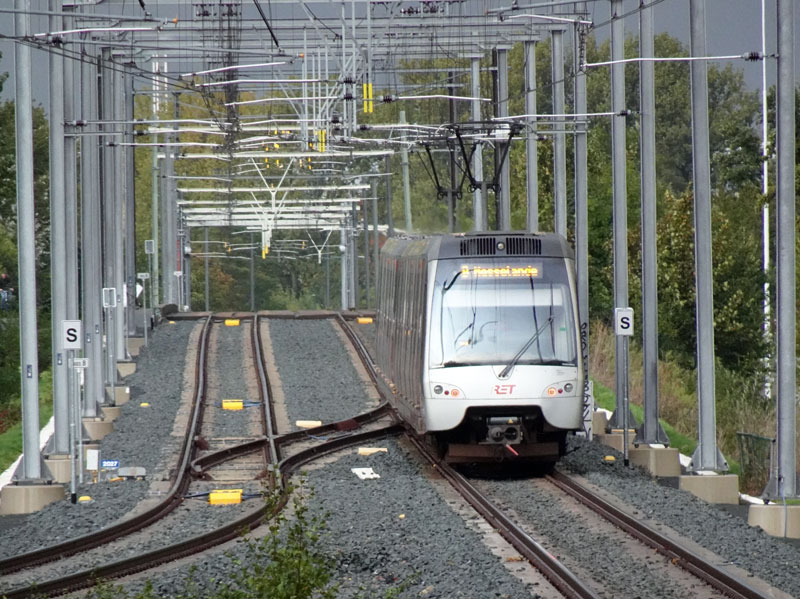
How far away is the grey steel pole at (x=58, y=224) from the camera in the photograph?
20.0 meters

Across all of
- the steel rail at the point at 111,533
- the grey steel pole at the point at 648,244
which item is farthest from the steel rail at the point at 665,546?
the steel rail at the point at 111,533

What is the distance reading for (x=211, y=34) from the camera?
2808 centimetres

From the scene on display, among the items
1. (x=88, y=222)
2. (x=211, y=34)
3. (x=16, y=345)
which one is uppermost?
(x=211, y=34)

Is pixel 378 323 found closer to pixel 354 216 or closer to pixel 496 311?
pixel 496 311

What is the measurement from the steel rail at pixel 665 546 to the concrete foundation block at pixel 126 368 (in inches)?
690

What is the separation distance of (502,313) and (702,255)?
2701 millimetres

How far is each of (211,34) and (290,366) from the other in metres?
9.71

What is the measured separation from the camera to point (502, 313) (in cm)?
1848

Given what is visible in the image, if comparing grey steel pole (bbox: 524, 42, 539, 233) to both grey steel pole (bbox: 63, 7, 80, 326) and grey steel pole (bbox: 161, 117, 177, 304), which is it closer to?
grey steel pole (bbox: 63, 7, 80, 326)

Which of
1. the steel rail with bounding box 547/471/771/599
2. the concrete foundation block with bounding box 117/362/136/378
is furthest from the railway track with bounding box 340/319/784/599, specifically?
the concrete foundation block with bounding box 117/362/136/378

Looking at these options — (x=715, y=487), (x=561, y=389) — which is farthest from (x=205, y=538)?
(x=715, y=487)

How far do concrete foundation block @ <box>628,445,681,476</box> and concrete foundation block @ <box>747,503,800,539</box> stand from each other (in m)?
4.77

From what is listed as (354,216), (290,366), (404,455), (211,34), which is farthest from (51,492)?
(354,216)

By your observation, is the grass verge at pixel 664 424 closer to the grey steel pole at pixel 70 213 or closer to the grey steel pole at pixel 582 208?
the grey steel pole at pixel 582 208
